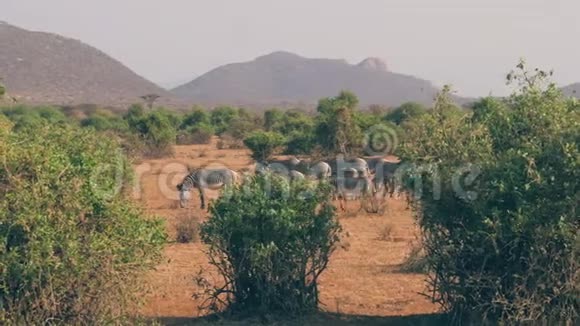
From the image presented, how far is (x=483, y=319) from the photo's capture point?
7629 millimetres

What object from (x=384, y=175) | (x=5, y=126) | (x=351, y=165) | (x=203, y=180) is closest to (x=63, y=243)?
(x=5, y=126)

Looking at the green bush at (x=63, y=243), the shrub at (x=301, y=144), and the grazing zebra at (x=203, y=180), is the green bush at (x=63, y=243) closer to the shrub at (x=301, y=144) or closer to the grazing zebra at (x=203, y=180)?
the grazing zebra at (x=203, y=180)

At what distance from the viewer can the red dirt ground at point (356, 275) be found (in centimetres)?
956

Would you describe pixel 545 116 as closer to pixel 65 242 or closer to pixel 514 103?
pixel 514 103

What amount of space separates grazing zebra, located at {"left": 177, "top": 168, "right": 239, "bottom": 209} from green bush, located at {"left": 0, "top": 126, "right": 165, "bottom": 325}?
455 inches

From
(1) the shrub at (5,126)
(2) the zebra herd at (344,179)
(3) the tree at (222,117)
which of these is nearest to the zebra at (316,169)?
(2) the zebra herd at (344,179)

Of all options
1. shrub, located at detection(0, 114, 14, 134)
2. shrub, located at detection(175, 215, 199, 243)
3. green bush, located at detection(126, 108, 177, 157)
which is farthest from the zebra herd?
green bush, located at detection(126, 108, 177, 157)

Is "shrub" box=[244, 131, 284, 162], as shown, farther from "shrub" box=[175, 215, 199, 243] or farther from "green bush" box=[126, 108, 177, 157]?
"shrub" box=[175, 215, 199, 243]

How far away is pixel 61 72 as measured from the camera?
103875mm

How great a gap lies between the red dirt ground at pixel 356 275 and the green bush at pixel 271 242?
55cm

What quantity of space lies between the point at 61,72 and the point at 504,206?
102m

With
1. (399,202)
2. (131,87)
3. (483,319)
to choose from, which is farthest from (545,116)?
(131,87)

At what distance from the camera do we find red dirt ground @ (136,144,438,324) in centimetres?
956

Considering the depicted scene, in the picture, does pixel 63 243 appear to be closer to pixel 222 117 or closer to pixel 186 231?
pixel 186 231
